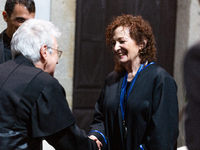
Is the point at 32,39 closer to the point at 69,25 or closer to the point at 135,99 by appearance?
the point at 135,99

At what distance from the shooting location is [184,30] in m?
4.50

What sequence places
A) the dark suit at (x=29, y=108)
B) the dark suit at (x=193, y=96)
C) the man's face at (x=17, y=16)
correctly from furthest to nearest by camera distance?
the man's face at (x=17, y=16)
the dark suit at (x=29, y=108)
the dark suit at (x=193, y=96)

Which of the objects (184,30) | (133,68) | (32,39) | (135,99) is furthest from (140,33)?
(184,30)

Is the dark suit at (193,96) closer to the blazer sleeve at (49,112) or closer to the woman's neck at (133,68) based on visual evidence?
the blazer sleeve at (49,112)

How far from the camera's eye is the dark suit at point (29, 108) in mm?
1518

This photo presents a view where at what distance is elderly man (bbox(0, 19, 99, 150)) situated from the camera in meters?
1.52

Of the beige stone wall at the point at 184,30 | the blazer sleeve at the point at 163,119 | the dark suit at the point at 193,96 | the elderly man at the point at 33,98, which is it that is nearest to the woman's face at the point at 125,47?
the blazer sleeve at the point at 163,119

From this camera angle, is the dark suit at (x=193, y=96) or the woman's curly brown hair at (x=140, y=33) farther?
the woman's curly brown hair at (x=140, y=33)

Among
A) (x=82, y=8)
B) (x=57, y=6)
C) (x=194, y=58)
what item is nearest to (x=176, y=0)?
(x=82, y=8)

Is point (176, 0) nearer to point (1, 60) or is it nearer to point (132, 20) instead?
point (132, 20)

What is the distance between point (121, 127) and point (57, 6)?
222 cm

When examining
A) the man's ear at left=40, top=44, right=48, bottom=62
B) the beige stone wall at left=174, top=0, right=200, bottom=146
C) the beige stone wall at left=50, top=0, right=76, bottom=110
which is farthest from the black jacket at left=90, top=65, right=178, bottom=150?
the beige stone wall at left=174, top=0, right=200, bottom=146

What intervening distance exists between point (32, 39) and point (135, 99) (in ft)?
3.13

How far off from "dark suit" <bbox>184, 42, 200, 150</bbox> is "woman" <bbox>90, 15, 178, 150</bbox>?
1161mm
